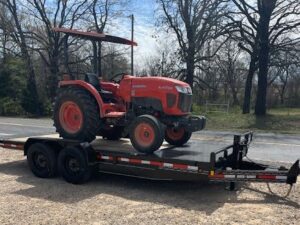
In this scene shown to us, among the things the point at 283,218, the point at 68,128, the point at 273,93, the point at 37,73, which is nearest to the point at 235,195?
the point at 283,218

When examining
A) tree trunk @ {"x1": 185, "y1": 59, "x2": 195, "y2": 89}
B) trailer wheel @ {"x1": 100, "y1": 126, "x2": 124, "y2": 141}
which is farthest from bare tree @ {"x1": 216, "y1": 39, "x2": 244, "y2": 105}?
trailer wheel @ {"x1": 100, "y1": 126, "x2": 124, "y2": 141}

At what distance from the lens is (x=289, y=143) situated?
13.7 meters

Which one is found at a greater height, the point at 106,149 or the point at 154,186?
the point at 106,149

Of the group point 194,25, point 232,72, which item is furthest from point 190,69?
point 232,72

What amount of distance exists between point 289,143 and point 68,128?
8090 mm

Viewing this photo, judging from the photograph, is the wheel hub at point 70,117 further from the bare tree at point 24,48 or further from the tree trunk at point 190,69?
the bare tree at point 24,48

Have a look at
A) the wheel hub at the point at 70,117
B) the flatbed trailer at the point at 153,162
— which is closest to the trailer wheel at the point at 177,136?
the flatbed trailer at the point at 153,162

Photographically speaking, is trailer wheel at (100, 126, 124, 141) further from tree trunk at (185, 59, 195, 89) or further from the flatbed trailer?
tree trunk at (185, 59, 195, 89)

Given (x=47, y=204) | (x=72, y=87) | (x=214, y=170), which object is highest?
(x=72, y=87)

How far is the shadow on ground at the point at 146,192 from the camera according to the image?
21.7ft

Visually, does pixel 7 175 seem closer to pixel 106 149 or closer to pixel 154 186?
pixel 106 149

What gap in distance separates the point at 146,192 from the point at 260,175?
6.30 ft

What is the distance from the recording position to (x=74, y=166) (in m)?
7.79

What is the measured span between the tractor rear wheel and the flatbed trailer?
328 millimetres
